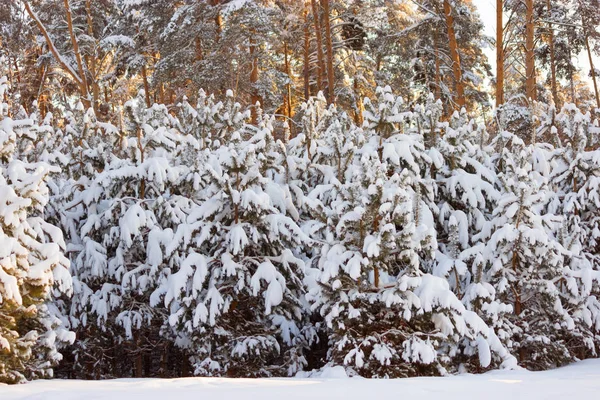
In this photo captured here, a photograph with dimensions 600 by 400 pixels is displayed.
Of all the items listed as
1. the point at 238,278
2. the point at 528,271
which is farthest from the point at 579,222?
the point at 238,278

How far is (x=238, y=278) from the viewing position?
7.98 m

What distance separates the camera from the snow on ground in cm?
447

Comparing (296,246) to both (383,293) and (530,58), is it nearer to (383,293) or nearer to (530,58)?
(383,293)

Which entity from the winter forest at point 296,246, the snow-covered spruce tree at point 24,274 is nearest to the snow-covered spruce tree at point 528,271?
the winter forest at point 296,246

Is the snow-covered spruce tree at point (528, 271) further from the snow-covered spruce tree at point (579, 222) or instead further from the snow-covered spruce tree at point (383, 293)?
the snow-covered spruce tree at point (383, 293)

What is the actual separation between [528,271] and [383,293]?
102 inches

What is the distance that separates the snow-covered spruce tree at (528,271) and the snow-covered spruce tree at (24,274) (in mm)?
5731

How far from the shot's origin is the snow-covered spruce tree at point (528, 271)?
309 inches

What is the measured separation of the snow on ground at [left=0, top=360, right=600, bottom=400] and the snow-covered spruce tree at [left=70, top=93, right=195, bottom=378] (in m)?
3.13

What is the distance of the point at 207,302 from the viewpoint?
7.92 m

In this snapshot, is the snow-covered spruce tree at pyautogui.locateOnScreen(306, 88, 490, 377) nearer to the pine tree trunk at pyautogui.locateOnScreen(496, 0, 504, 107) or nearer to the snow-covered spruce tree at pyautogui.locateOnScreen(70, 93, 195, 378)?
the snow-covered spruce tree at pyautogui.locateOnScreen(70, 93, 195, 378)

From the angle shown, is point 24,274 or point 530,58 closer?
point 24,274

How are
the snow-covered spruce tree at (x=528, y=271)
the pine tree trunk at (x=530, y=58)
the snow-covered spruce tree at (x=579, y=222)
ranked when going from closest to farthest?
the snow-covered spruce tree at (x=528, y=271), the snow-covered spruce tree at (x=579, y=222), the pine tree trunk at (x=530, y=58)

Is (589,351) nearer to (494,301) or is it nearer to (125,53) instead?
(494,301)
